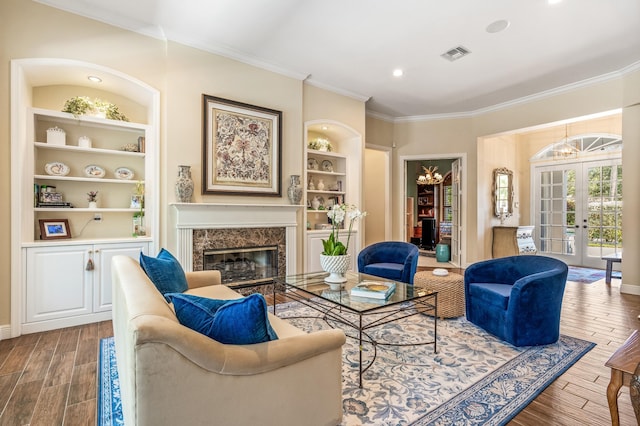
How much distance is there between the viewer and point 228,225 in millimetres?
4016

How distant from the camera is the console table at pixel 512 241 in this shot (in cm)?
639

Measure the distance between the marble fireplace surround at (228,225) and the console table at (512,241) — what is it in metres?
4.51

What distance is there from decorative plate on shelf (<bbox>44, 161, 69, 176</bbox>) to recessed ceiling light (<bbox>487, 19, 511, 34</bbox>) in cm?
478

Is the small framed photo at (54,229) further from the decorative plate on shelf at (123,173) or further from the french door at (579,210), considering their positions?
the french door at (579,210)

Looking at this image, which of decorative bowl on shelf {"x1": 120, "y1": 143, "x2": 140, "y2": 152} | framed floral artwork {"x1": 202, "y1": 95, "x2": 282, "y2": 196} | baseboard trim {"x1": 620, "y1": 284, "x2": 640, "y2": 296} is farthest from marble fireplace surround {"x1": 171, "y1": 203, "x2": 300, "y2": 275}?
baseboard trim {"x1": 620, "y1": 284, "x2": 640, "y2": 296}

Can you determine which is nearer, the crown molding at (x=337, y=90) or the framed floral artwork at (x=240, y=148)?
the framed floral artwork at (x=240, y=148)

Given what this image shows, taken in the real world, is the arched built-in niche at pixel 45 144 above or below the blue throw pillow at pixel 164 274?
above

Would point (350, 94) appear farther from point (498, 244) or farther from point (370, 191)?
point (498, 244)

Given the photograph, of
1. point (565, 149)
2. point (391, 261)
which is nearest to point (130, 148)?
point (391, 261)

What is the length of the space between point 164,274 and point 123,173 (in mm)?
2081

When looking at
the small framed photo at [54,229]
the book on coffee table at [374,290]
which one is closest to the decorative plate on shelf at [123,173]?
the small framed photo at [54,229]

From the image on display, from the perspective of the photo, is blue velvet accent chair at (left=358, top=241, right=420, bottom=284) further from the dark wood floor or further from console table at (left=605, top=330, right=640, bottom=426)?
console table at (left=605, top=330, right=640, bottom=426)

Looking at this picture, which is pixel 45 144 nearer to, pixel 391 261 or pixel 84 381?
pixel 84 381

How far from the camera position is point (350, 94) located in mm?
5312
